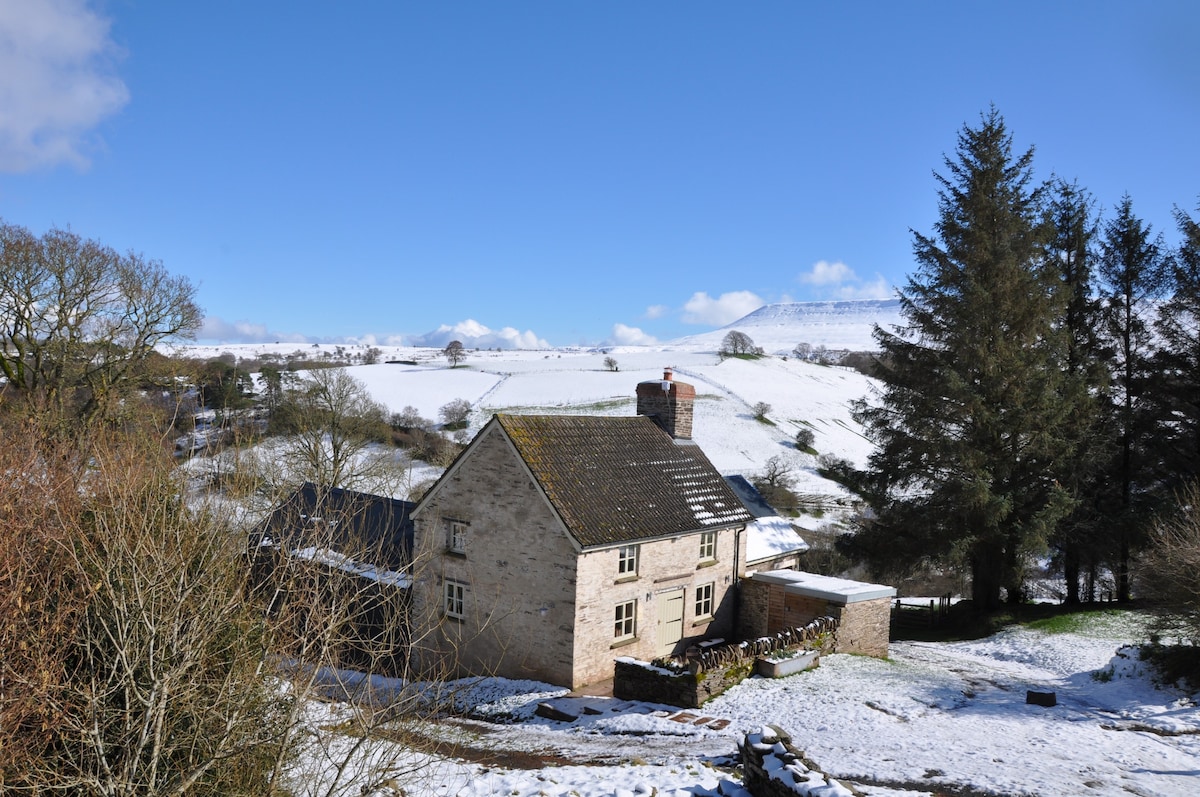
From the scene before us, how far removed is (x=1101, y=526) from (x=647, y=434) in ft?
62.4

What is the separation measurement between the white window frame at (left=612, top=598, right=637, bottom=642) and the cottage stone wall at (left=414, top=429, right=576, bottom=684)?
1.84 meters

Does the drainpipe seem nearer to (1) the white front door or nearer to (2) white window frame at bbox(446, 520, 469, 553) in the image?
(1) the white front door

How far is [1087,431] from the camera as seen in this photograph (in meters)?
29.9

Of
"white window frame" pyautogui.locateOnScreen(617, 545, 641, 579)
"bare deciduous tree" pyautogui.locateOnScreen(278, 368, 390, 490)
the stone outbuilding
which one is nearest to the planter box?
the stone outbuilding

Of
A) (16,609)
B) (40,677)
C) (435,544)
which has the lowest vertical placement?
(435,544)

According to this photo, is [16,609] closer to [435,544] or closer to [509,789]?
[509,789]

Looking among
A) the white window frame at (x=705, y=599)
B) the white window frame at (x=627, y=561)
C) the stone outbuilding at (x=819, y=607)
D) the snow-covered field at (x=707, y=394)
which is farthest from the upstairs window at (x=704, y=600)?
the snow-covered field at (x=707, y=394)

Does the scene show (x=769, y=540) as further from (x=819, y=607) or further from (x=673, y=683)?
(x=673, y=683)

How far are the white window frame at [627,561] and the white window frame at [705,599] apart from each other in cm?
335

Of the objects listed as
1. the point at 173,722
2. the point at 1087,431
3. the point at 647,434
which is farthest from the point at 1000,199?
the point at 173,722

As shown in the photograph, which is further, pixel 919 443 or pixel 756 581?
pixel 919 443

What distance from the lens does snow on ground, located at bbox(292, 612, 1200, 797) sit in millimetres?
12656

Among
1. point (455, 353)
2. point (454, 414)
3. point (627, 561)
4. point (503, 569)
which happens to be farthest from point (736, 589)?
point (455, 353)

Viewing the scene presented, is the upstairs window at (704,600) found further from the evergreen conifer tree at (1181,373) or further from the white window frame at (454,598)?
the evergreen conifer tree at (1181,373)
